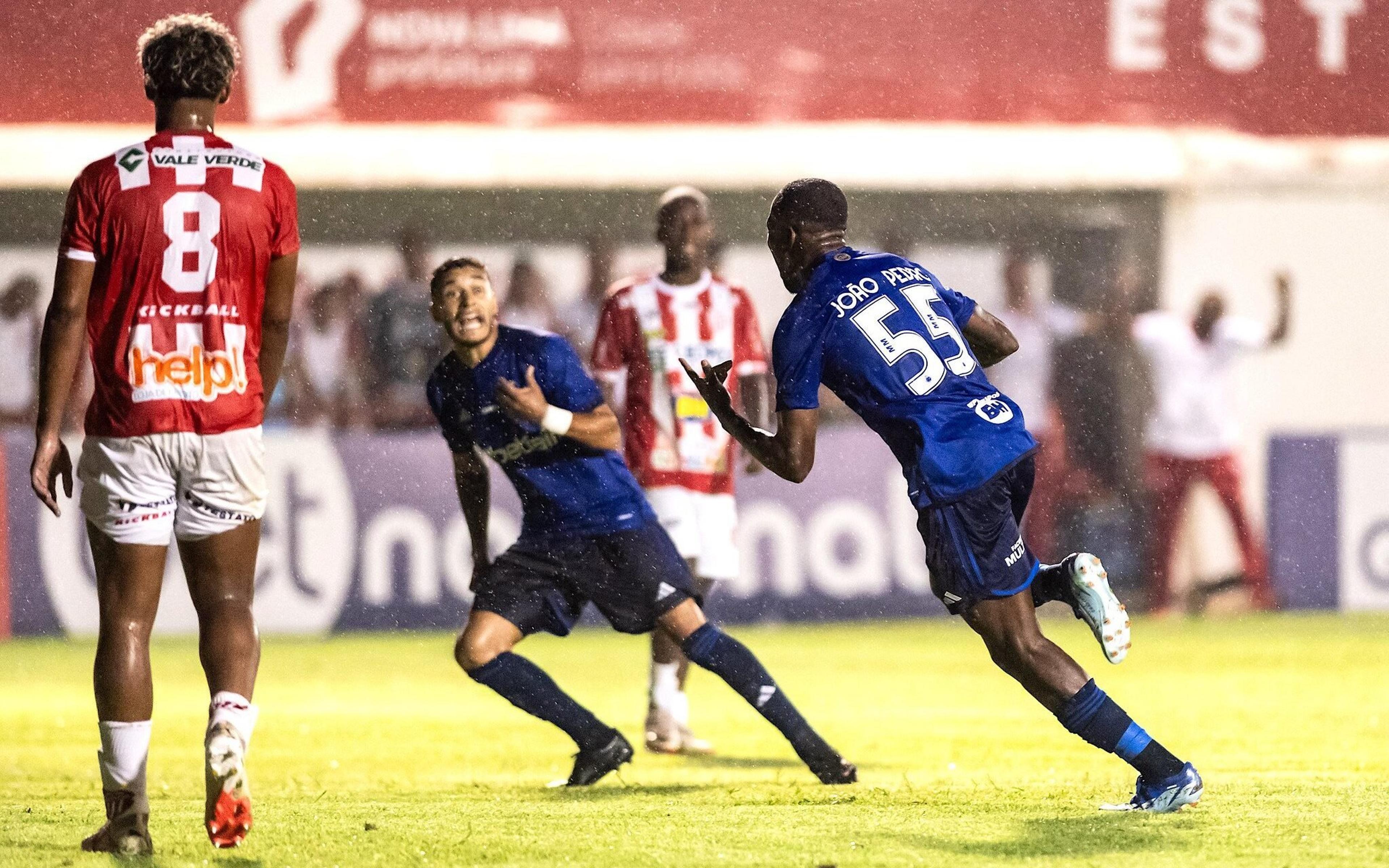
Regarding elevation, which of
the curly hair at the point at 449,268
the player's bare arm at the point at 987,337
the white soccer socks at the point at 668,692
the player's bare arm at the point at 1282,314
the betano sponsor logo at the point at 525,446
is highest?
the player's bare arm at the point at 1282,314

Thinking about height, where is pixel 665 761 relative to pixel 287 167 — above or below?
below

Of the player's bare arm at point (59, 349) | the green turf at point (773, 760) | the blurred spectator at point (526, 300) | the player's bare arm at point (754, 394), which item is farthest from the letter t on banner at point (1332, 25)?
the player's bare arm at point (59, 349)

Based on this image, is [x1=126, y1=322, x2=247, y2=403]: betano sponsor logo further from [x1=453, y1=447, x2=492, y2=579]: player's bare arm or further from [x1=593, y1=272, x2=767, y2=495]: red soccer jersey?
[x1=593, y1=272, x2=767, y2=495]: red soccer jersey

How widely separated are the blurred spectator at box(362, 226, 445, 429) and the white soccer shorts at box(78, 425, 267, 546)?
8704mm

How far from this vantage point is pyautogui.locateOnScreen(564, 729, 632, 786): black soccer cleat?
6.95 m

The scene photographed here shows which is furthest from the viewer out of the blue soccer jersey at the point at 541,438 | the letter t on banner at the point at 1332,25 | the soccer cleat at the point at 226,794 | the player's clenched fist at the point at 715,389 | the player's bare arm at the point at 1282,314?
the letter t on banner at the point at 1332,25

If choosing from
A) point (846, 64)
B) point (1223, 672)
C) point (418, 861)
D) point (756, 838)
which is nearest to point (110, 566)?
point (418, 861)

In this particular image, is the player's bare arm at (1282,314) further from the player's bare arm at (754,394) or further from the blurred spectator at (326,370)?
the player's bare arm at (754,394)

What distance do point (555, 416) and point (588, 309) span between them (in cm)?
767

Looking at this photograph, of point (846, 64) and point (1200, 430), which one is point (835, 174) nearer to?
point (846, 64)

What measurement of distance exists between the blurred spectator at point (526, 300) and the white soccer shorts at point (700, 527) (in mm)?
5575

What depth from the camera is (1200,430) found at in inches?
568

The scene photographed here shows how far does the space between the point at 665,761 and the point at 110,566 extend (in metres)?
3.10

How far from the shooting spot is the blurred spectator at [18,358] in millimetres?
13977
